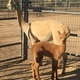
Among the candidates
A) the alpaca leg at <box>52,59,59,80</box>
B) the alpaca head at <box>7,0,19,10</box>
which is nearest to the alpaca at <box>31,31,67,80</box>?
the alpaca leg at <box>52,59,59,80</box>

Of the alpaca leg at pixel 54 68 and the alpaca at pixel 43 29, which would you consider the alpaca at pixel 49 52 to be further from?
the alpaca at pixel 43 29

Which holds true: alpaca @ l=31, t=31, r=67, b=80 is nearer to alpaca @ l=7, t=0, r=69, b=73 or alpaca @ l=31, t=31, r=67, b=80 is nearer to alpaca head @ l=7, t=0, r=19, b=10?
alpaca @ l=7, t=0, r=69, b=73

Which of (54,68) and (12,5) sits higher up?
(12,5)

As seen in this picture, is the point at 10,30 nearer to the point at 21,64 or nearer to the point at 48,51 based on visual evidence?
the point at 21,64

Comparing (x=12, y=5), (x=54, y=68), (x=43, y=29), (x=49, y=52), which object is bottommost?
(x=54, y=68)

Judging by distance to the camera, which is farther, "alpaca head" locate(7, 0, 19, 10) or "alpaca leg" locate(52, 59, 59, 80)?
"alpaca head" locate(7, 0, 19, 10)

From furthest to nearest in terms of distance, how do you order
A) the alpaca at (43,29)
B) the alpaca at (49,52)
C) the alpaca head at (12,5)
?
the alpaca head at (12,5) → the alpaca at (43,29) → the alpaca at (49,52)

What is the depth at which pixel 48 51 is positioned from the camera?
16.6ft

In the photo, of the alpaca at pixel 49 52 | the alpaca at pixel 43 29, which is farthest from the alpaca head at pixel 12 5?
the alpaca at pixel 49 52

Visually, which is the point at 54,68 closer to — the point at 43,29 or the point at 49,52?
the point at 49,52

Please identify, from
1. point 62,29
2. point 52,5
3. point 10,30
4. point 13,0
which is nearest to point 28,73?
point 62,29

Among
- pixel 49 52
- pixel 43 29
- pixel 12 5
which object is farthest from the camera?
pixel 12 5

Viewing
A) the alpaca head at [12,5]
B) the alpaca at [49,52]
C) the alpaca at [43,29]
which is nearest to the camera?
the alpaca at [49,52]

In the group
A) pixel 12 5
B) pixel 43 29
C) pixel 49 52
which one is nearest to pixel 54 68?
pixel 49 52
